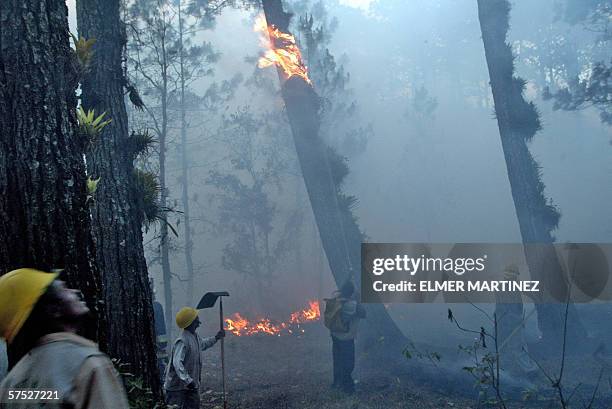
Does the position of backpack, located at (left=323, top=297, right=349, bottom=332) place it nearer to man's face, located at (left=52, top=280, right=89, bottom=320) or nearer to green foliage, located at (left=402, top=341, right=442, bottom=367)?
green foliage, located at (left=402, top=341, right=442, bottom=367)

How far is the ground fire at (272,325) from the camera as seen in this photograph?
57.3ft

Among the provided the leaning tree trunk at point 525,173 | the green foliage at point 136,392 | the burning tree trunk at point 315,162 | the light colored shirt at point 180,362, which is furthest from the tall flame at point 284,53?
the green foliage at point 136,392

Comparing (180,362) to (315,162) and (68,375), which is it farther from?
(315,162)

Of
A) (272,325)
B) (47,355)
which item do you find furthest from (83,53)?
(272,325)

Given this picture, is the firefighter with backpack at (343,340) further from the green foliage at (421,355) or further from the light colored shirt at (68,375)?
the light colored shirt at (68,375)

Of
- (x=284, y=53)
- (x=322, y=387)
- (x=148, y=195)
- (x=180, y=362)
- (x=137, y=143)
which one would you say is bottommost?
(x=322, y=387)

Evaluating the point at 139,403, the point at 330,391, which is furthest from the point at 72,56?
the point at 330,391

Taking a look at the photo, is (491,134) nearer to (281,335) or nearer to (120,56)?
(281,335)

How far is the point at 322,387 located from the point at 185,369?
431 centimetres

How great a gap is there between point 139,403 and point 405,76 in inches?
2180

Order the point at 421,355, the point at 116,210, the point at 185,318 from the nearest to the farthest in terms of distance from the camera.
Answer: the point at 116,210, the point at 185,318, the point at 421,355

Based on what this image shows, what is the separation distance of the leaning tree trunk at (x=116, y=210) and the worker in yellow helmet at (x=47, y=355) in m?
3.05

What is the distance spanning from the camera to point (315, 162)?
1161 centimetres

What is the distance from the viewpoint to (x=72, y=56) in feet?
11.8
